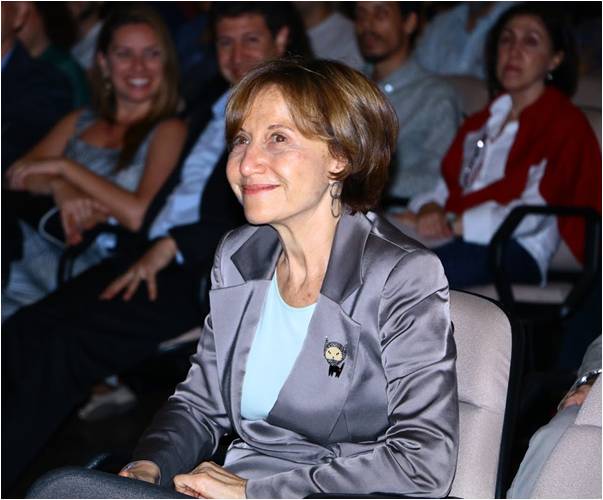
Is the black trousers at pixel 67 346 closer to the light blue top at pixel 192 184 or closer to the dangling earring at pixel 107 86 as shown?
the light blue top at pixel 192 184

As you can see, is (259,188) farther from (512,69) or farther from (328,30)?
(328,30)

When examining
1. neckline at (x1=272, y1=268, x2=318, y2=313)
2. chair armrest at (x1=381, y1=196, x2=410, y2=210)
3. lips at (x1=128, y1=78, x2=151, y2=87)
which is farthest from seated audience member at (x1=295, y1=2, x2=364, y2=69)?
neckline at (x1=272, y1=268, x2=318, y2=313)

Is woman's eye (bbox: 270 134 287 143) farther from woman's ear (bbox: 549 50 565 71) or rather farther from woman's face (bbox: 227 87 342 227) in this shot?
woman's ear (bbox: 549 50 565 71)

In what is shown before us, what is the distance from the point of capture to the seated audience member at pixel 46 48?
506 cm

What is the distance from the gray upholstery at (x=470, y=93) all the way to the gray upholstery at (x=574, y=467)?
2.34 m

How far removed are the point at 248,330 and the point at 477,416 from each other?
0.47m

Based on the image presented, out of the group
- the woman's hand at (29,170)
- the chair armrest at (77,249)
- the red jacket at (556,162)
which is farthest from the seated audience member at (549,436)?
the woman's hand at (29,170)

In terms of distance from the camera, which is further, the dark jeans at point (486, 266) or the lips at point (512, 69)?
the lips at point (512, 69)

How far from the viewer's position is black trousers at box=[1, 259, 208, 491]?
346cm

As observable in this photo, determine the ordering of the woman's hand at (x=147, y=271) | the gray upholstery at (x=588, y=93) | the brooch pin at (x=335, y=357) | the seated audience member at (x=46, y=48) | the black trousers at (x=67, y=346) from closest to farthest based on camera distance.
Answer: the brooch pin at (x=335, y=357) → the black trousers at (x=67, y=346) → the woman's hand at (x=147, y=271) → the gray upholstery at (x=588, y=93) → the seated audience member at (x=46, y=48)

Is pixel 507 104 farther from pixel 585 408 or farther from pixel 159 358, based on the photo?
pixel 585 408

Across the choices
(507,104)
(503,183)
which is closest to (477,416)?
(503,183)

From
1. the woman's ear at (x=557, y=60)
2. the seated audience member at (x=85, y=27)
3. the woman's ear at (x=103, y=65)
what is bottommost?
the woman's ear at (x=557, y=60)

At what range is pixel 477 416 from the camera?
84.4 inches
